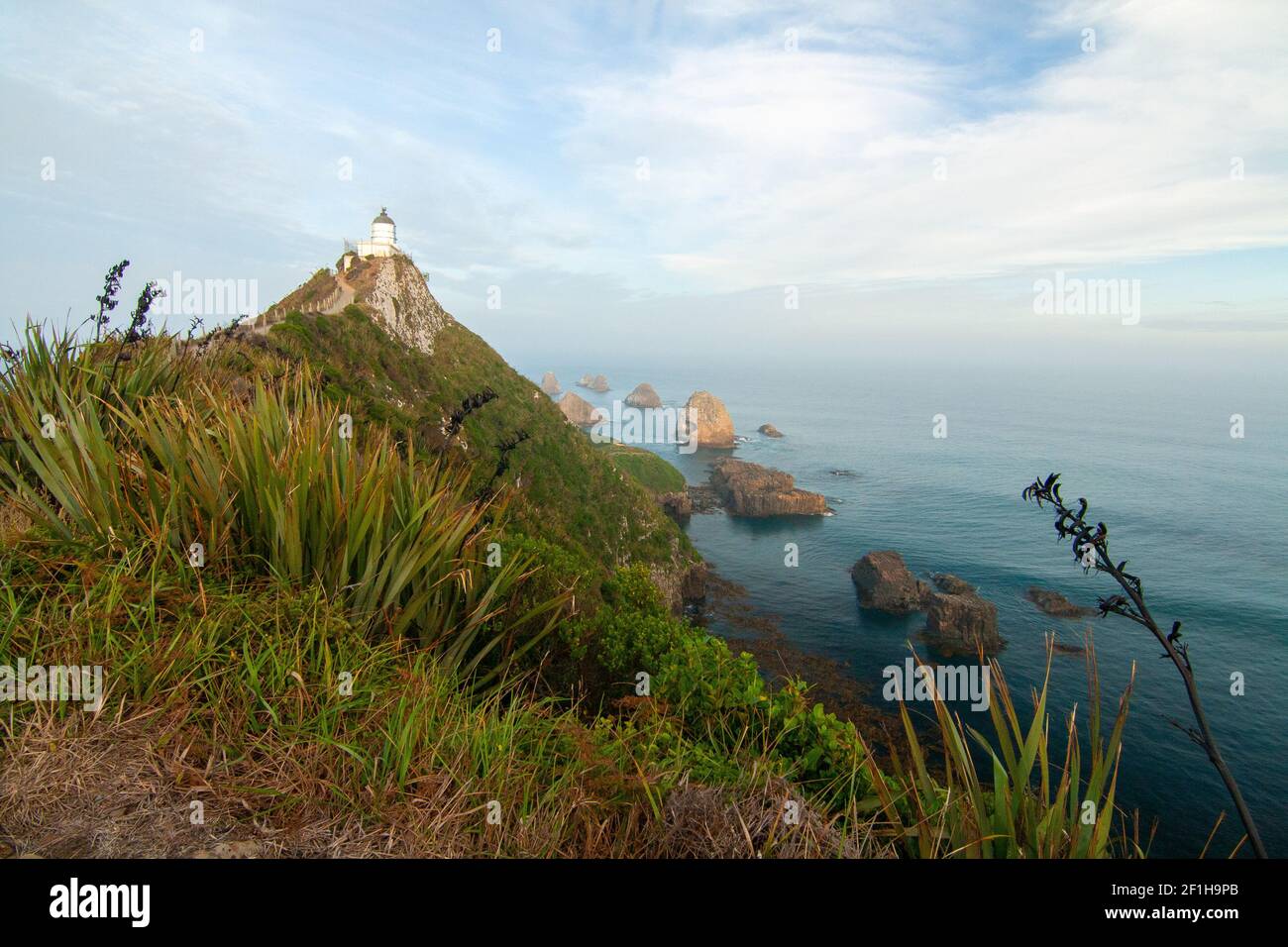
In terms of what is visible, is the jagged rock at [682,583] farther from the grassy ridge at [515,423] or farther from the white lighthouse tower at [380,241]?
the white lighthouse tower at [380,241]

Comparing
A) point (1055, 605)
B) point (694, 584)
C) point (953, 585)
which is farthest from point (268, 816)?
point (1055, 605)

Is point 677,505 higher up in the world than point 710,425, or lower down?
lower down

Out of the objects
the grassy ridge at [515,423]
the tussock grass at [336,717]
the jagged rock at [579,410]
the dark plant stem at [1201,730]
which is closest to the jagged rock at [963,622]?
the grassy ridge at [515,423]

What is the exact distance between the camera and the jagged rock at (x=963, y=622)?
32.6 m

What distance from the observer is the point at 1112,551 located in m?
48.5

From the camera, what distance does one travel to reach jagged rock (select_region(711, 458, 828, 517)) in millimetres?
60812

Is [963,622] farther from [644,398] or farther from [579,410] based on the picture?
[644,398]

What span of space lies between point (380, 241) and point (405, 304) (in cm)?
770

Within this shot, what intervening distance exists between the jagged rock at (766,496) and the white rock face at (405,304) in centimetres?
3184

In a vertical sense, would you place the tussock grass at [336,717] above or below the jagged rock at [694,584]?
above

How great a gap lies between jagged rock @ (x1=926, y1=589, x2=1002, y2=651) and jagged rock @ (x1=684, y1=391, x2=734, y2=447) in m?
71.4

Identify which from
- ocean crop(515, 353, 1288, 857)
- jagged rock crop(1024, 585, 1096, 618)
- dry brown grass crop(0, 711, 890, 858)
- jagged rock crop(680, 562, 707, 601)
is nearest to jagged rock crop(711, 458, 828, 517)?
ocean crop(515, 353, 1288, 857)

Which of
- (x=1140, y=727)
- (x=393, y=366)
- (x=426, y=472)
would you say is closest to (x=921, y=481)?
(x=1140, y=727)
